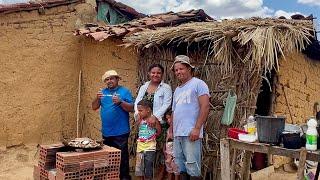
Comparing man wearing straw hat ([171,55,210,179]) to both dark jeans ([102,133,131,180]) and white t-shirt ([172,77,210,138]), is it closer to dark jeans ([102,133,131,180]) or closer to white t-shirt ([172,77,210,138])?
white t-shirt ([172,77,210,138])

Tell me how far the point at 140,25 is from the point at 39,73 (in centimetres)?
199

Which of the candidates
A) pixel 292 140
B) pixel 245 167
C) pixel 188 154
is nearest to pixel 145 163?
pixel 188 154

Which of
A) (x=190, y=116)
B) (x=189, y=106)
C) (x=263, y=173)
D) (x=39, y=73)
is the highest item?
(x=39, y=73)

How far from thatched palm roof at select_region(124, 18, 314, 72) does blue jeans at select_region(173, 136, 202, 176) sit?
127 centimetres

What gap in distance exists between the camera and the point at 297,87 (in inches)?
275

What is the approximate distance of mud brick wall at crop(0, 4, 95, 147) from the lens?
7.18 m

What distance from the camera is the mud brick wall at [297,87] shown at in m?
6.44

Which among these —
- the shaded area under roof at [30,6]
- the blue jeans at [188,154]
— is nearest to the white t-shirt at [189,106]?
the blue jeans at [188,154]

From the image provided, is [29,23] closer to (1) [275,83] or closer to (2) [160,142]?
(2) [160,142]

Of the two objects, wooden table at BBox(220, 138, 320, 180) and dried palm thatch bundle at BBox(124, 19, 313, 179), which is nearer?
wooden table at BBox(220, 138, 320, 180)

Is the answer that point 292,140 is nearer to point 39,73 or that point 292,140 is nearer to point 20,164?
point 20,164

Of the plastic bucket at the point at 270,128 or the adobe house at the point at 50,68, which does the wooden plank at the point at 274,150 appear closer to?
the plastic bucket at the point at 270,128

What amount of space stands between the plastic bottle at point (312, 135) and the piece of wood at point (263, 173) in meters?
2.23

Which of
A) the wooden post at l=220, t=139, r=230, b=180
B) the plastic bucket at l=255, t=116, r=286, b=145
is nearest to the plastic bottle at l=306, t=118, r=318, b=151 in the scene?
the plastic bucket at l=255, t=116, r=286, b=145
